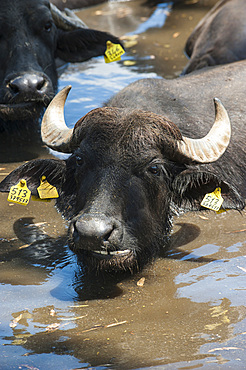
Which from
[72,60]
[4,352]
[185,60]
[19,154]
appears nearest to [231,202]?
[4,352]

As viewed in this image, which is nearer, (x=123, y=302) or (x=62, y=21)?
(x=123, y=302)

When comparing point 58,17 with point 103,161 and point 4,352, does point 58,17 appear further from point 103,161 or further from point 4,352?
point 4,352

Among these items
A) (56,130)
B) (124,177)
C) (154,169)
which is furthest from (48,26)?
(124,177)

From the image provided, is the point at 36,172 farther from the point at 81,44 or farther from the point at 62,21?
the point at 62,21

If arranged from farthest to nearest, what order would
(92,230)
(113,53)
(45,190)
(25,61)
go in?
(113,53)
(25,61)
(45,190)
(92,230)

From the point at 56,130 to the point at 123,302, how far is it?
57.6 inches

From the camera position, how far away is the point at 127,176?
12.7 feet

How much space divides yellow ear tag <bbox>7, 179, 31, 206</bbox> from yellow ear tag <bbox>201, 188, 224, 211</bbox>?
140cm

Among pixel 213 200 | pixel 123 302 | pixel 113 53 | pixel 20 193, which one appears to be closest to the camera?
pixel 123 302

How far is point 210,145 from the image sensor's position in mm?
4098

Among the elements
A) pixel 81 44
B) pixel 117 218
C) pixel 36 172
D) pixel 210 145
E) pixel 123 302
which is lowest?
pixel 81 44

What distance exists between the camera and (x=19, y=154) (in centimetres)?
649

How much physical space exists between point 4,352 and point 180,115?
2790mm

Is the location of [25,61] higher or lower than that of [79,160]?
lower
